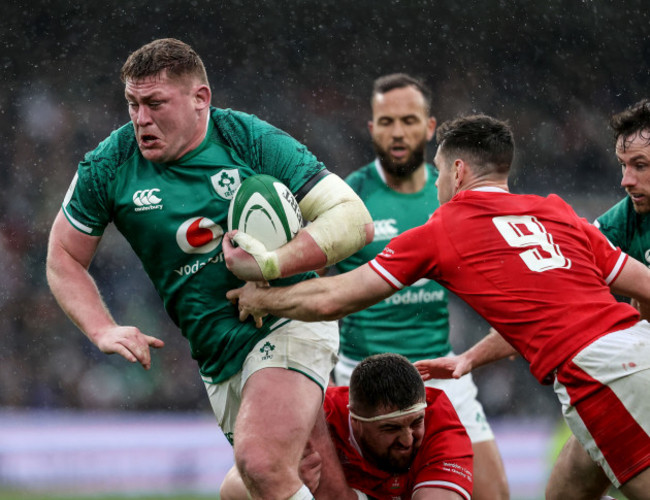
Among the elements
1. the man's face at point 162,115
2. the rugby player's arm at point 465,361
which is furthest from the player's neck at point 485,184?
the man's face at point 162,115

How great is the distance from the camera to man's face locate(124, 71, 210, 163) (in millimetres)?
A: 3604

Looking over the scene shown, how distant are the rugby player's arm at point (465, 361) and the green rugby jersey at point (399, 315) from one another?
1.52 meters

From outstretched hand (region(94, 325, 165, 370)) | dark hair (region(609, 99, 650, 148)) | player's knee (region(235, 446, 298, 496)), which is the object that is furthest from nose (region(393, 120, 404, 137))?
player's knee (region(235, 446, 298, 496))

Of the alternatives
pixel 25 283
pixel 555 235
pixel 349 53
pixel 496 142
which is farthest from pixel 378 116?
pixel 349 53

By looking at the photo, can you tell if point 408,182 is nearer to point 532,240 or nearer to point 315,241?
point 532,240

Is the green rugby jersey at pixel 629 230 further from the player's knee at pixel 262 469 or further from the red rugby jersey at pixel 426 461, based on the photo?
the player's knee at pixel 262 469

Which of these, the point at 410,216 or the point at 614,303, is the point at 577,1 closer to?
the point at 410,216

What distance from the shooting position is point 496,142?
12.6ft

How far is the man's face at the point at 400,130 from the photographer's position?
6086mm

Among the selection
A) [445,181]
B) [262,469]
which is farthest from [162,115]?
[262,469]

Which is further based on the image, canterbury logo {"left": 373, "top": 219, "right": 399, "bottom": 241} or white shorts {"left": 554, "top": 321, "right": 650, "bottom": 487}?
canterbury logo {"left": 373, "top": 219, "right": 399, "bottom": 241}

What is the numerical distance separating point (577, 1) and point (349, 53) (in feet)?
11.0

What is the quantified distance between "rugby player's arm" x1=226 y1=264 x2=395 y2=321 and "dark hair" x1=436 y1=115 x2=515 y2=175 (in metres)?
0.65

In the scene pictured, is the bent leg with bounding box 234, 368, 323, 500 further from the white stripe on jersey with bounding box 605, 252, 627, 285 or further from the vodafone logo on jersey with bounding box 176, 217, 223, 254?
the white stripe on jersey with bounding box 605, 252, 627, 285
